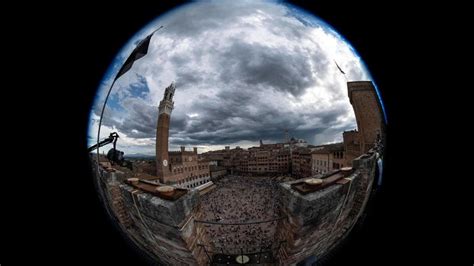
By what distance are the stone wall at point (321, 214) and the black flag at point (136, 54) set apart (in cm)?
236

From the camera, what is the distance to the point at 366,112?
2.43 meters

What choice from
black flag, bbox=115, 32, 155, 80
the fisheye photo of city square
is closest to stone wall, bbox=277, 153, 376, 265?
the fisheye photo of city square

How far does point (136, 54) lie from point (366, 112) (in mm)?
3039

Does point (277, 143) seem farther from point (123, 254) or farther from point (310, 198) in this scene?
point (123, 254)

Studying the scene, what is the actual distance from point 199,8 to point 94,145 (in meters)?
2.34

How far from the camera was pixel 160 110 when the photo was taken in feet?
6.94

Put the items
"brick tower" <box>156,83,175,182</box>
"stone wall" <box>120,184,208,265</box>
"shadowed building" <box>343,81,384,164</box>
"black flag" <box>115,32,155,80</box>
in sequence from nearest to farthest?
"stone wall" <box>120,184,208,265</box>, "brick tower" <box>156,83,175,182</box>, "shadowed building" <box>343,81,384,164</box>, "black flag" <box>115,32,155,80</box>

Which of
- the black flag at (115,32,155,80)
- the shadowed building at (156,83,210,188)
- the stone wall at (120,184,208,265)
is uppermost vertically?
the black flag at (115,32,155,80)

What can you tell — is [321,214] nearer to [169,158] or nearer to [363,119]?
[363,119]

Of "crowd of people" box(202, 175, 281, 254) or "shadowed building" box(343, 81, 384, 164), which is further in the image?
"crowd of people" box(202, 175, 281, 254)

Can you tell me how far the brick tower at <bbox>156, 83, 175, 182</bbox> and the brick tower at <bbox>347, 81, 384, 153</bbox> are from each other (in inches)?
86.3

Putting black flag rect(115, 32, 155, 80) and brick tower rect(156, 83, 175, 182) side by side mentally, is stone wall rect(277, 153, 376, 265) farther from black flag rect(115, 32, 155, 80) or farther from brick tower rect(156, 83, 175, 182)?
black flag rect(115, 32, 155, 80)

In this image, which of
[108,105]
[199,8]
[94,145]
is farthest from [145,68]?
[94,145]

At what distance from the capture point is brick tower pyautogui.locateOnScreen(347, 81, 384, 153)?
7.61 feet
